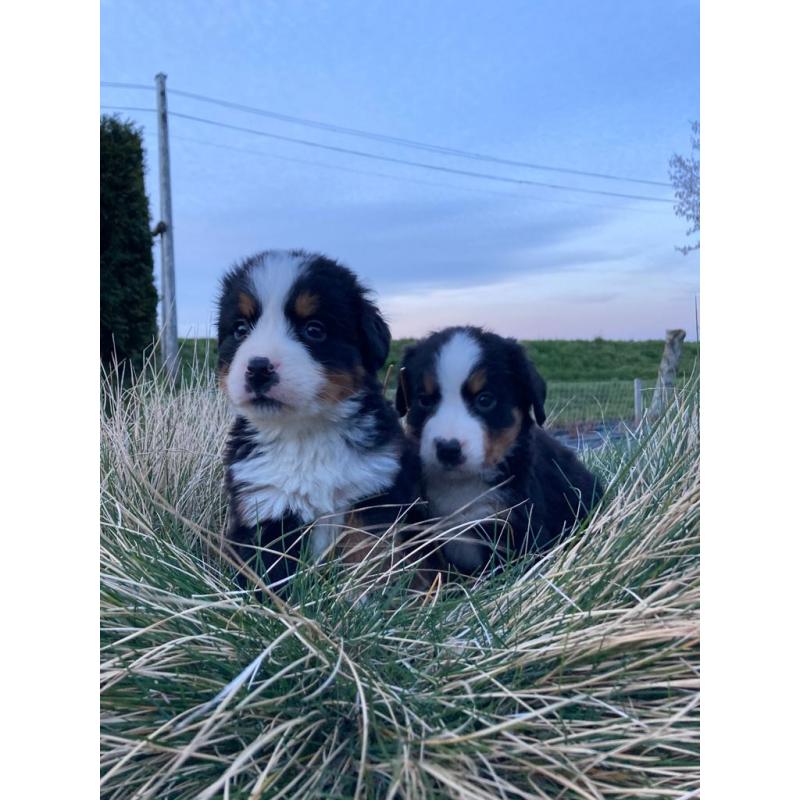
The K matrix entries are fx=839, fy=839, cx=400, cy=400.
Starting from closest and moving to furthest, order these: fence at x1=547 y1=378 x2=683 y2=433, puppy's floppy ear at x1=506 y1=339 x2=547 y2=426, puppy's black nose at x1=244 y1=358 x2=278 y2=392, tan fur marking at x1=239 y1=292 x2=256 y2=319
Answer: puppy's black nose at x1=244 y1=358 x2=278 y2=392 → tan fur marking at x1=239 y1=292 x2=256 y2=319 → puppy's floppy ear at x1=506 y1=339 x2=547 y2=426 → fence at x1=547 y1=378 x2=683 y2=433

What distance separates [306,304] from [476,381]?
21.8 inches

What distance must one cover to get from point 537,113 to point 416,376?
0.80 meters

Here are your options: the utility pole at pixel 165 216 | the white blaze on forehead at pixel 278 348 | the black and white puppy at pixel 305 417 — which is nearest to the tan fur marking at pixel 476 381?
the black and white puppy at pixel 305 417

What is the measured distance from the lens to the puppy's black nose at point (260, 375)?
6.76ft

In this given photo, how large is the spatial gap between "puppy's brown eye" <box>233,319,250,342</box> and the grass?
1.68 ft

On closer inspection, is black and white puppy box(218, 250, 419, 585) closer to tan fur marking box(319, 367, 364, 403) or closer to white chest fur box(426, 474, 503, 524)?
tan fur marking box(319, 367, 364, 403)

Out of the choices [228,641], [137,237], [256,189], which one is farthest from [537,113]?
[228,641]

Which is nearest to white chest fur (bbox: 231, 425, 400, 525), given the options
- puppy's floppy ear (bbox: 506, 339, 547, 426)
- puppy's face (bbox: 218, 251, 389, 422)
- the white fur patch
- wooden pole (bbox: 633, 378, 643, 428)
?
the white fur patch

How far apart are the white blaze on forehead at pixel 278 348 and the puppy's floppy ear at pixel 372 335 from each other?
17cm

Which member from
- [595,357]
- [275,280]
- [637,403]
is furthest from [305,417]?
[637,403]

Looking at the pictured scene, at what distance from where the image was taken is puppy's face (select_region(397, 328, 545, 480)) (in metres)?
2.35
